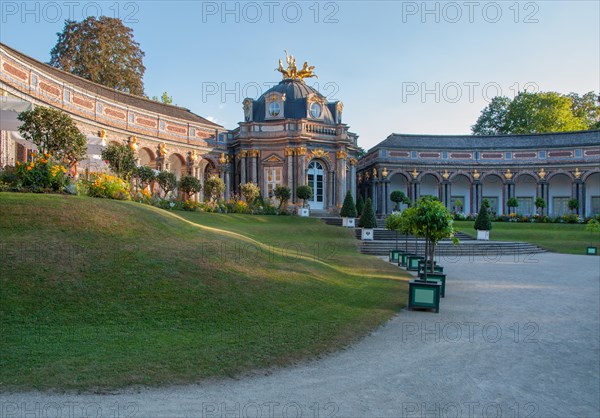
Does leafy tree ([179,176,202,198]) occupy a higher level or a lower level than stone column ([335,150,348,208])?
lower

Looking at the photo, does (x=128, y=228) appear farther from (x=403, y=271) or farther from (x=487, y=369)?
(x=403, y=271)

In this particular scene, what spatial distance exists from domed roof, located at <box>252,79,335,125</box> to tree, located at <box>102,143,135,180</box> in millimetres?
18107

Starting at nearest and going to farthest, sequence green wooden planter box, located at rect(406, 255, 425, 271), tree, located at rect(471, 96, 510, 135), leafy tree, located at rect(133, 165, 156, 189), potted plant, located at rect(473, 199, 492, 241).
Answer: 1. green wooden planter box, located at rect(406, 255, 425, 271)
2. leafy tree, located at rect(133, 165, 156, 189)
3. potted plant, located at rect(473, 199, 492, 241)
4. tree, located at rect(471, 96, 510, 135)

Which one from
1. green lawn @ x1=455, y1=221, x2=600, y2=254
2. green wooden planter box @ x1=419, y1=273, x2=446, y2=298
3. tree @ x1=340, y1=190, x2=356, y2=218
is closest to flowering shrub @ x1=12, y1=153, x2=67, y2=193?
green wooden planter box @ x1=419, y1=273, x2=446, y2=298

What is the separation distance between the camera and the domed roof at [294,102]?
123 ft

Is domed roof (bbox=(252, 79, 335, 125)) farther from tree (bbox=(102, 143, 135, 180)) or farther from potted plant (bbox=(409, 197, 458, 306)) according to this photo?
potted plant (bbox=(409, 197, 458, 306))

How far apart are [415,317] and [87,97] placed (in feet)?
78.9

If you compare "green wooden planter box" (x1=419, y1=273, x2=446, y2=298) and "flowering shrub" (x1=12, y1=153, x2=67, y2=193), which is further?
"flowering shrub" (x1=12, y1=153, x2=67, y2=193)

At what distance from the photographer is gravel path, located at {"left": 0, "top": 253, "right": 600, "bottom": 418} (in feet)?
15.5

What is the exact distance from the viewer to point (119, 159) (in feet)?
66.5

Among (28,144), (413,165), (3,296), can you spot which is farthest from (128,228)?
(413,165)

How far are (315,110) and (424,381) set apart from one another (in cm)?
3357

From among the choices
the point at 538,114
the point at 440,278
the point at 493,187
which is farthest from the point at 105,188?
the point at 538,114

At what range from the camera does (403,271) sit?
16844mm
